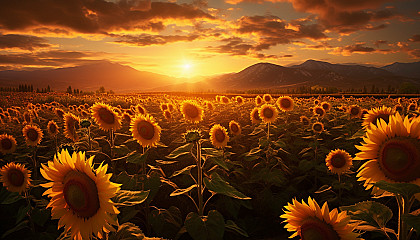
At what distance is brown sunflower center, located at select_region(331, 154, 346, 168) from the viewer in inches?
187

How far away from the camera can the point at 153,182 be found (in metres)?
3.28

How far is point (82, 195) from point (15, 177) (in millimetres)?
2796

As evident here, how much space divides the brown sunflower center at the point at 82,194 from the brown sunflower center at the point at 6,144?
4727 millimetres

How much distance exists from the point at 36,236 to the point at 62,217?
2.84m

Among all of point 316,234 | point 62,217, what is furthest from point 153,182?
point 316,234

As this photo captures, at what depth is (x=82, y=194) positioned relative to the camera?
169 centimetres

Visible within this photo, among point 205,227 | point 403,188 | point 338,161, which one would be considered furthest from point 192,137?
point 338,161

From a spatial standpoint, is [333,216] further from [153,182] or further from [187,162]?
[187,162]

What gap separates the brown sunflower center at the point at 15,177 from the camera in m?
3.67

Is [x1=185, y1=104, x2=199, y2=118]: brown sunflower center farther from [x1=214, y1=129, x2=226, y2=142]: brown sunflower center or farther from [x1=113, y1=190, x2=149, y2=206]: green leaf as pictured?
[x1=113, y1=190, x2=149, y2=206]: green leaf

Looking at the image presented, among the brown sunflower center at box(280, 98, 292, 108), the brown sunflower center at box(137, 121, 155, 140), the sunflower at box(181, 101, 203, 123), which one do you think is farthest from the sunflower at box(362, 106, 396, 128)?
the brown sunflower center at box(280, 98, 292, 108)

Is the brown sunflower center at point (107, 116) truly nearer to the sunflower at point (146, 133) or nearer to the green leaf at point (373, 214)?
the sunflower at point (146, 133)

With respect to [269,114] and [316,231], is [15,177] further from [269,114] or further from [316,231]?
[269,114]

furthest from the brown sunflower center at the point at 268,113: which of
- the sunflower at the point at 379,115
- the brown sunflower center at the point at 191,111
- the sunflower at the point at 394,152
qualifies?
the sunflower at the point at 394,152
